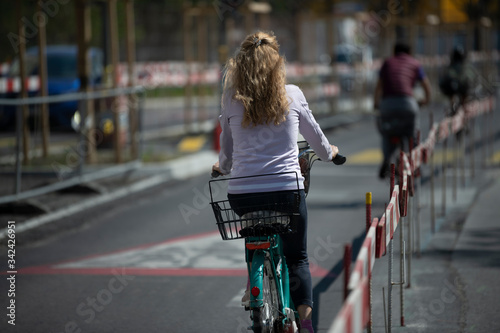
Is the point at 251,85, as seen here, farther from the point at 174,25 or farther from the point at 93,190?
the point at 174,25

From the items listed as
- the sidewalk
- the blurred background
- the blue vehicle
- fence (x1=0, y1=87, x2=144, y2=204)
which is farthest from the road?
the blue vehicle

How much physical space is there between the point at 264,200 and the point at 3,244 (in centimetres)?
465

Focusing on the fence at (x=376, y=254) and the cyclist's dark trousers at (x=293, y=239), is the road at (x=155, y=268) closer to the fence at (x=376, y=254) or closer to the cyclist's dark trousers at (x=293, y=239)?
the fence at (x=376, y=254)

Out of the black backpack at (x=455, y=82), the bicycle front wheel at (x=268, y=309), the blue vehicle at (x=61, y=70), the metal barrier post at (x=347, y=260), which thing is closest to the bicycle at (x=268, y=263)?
the bicycle front wheel at (x=268, y=309)

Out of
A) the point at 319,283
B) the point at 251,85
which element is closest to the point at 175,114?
the point at 319,283

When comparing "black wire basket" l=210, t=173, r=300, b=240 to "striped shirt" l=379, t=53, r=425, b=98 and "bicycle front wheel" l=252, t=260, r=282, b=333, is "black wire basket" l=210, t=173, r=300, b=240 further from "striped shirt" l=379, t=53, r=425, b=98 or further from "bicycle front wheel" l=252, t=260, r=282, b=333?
"striped shirt" l=379, t=53, r=425, b=98

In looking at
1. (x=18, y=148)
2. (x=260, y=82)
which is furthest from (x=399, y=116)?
(x=260, y=82)

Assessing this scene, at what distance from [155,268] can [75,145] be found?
453 cm

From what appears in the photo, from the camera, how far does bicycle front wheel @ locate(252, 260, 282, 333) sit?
4.61 m

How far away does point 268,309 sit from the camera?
15.5 feet

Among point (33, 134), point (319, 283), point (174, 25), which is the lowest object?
point (319, 283)

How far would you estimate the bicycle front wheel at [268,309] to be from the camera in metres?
4.61

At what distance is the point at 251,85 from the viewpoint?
4.73m

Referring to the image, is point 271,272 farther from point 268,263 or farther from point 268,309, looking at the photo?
point 268,309
